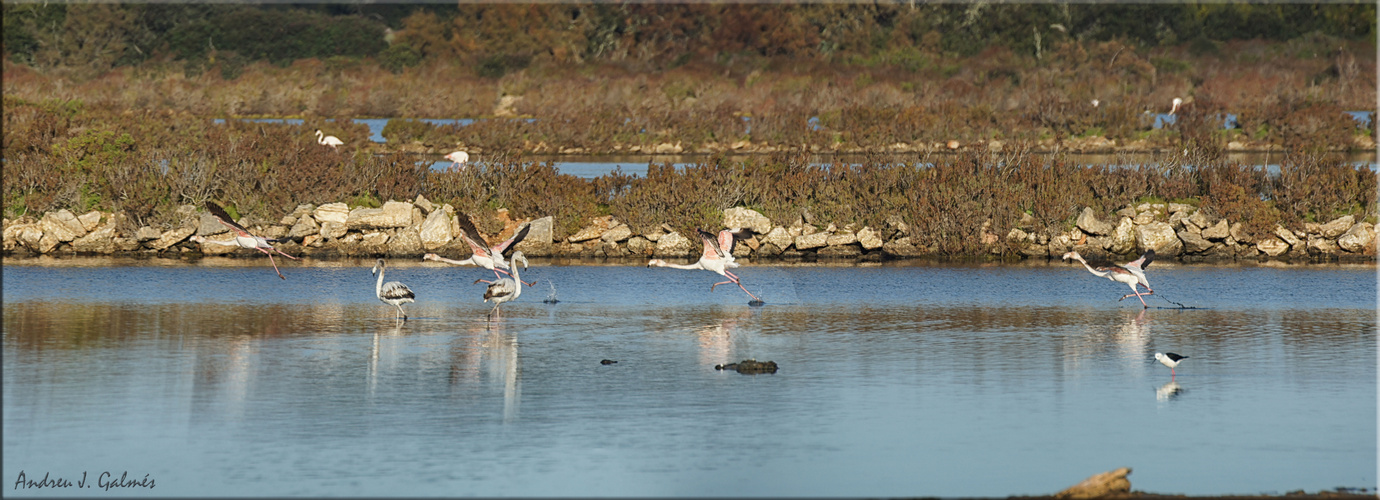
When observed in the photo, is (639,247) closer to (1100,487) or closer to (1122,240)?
(1122,240)

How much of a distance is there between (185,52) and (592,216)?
6536cm

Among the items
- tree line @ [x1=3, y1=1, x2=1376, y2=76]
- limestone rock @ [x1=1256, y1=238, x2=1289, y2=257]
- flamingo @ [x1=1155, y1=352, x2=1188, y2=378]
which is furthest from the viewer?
tree line @ [x1=3, y1=1, x2=1376, y2=76]

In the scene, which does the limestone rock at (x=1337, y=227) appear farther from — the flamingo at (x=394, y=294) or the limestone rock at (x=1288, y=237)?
the flamingo at (x=394, y=294)

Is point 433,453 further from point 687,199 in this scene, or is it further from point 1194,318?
point 687,199

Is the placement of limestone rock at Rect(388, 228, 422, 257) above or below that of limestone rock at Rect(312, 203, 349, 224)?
below

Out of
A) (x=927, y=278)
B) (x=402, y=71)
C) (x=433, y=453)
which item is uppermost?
(x=402, y=71)

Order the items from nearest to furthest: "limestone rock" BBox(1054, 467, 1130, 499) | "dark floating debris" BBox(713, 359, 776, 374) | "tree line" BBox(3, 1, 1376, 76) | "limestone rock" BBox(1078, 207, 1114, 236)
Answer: "limestone rock" BBox(1054, 467, 1130, 499), "dark floating debris" BBox(713, 359, 776, 374), "limestone rock" BBox(1078, 207, 1114, 236), "tree line" BBox(3, 1, 1376, 76)

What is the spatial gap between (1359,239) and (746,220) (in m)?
10.6

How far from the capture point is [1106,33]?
A: 7425cm

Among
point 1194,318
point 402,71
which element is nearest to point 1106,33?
point 402,71

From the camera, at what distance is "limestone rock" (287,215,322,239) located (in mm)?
24312

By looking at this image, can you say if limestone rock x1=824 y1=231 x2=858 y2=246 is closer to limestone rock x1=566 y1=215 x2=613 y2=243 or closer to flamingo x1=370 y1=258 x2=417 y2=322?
limestone rock x1=566 y1=215 x2=613 y2=243

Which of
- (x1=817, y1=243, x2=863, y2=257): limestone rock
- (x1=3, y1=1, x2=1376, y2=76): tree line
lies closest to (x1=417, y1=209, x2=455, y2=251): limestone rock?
(x1=817, y1=243, x2=863, y2=257): limestone rock

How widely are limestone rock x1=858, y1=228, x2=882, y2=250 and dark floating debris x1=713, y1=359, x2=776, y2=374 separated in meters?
11.5
